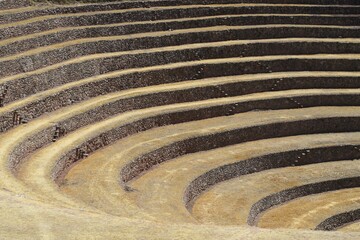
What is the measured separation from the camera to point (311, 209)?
84.4 ft

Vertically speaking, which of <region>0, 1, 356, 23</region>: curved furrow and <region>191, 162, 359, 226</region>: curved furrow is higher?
<region>0, 1, 356, 23</region>: curved furrow

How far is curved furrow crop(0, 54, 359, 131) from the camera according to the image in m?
27.2

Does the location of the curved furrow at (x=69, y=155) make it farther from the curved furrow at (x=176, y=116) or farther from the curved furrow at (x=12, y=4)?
the curved furrow at (x=12, y=4)

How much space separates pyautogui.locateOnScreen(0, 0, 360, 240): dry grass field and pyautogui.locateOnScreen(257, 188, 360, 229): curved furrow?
0.08m

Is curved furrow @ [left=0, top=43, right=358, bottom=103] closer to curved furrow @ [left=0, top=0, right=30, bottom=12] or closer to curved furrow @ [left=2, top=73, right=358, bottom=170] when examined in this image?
curved furrow @ [left=2, top=73, right=358, bottom=170]

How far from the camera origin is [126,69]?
105 feet

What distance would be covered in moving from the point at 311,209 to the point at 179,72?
10007 millimetres

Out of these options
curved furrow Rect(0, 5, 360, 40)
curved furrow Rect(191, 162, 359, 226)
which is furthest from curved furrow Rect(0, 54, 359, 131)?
curved furrow Rect(191, 162, 359, 226)

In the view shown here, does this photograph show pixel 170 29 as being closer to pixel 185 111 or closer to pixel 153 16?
pixel 153 16

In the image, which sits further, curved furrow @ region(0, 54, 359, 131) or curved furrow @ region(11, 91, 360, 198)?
curved furrow @ region(0, 54, 359, 131)

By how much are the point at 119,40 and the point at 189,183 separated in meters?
10.7

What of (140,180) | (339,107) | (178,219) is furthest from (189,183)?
(339,107)

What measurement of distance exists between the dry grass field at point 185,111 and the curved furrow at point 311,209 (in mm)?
76

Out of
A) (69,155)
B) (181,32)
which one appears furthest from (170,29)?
(69,155)
